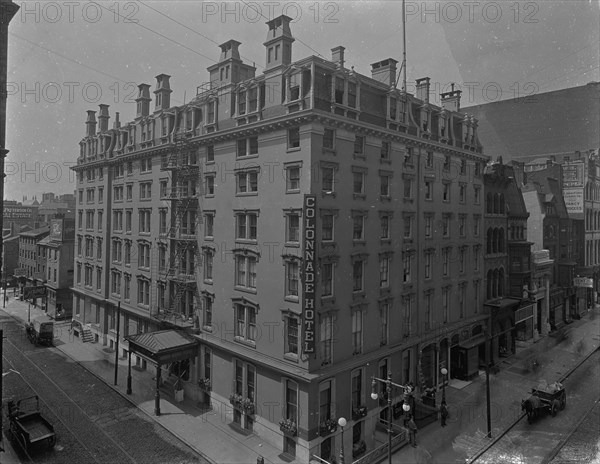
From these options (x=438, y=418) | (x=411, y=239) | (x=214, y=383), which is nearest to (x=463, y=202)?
(x=411, y=239)

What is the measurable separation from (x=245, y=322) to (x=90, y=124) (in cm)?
3258

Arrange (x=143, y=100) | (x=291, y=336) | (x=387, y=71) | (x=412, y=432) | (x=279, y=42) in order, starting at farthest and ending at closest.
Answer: (x=143, y=100)
(x=387, y=71)
(x=279, y=42)
(x=412, y=432)
(x=291, y=336)

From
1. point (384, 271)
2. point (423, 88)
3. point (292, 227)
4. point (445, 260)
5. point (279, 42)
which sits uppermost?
point (423, 88)

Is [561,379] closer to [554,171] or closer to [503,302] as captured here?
[503,302]

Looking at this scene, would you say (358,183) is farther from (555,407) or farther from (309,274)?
(555,407)

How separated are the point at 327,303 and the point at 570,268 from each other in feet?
137

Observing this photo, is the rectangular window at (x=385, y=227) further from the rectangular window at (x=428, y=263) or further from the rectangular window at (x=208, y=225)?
the rectangular window at (x=208, y=225)

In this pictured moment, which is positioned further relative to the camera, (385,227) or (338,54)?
(385,227)

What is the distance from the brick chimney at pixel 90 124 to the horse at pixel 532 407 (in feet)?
152

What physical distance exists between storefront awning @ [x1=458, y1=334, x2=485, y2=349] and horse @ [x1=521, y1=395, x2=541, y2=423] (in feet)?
22.1

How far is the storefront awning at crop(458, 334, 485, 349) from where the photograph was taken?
3159 cm

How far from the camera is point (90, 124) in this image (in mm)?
43969

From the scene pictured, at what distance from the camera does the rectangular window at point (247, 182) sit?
80.1 ft

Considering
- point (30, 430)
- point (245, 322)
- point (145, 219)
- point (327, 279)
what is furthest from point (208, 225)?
point (30, 430)
